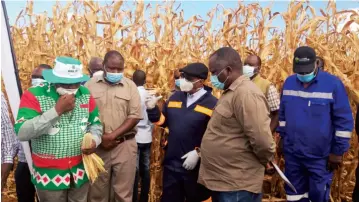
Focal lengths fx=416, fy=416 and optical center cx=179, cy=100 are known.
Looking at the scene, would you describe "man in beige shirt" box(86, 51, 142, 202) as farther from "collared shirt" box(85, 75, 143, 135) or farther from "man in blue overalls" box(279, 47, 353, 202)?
"man in blue overalls" box(279, 47, 353, 202)

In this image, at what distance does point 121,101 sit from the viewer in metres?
4.03

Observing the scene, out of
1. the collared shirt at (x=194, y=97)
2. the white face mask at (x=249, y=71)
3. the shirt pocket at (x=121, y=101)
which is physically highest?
the white face mask at (x=249, y=71)

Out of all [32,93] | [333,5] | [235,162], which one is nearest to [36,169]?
[32,93]

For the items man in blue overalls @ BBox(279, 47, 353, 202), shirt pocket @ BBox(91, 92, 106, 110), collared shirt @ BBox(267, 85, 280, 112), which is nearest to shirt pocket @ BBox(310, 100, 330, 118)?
man in blue overalls @ BBox(279, 47, 353, 202)

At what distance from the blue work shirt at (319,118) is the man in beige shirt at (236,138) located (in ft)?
3.28

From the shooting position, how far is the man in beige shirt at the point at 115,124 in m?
3.98

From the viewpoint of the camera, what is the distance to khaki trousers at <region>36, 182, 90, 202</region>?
3.12 metres

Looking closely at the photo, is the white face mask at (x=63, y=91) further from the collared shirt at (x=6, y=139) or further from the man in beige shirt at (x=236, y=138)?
the man in beige shirt at (x=236, y=138)

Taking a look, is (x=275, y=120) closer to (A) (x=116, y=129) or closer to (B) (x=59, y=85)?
(A) (x=116, y=129)

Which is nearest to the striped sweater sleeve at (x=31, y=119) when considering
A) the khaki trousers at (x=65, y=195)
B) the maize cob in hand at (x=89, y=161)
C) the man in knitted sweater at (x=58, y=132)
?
the man in knitted sweater at (x=58, y=132)

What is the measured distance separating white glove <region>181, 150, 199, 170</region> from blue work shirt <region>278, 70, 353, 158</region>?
3.52 feet

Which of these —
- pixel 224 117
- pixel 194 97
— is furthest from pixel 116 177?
pixel 224 117

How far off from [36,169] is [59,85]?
669 mm

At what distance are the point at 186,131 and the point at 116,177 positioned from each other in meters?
0.89
